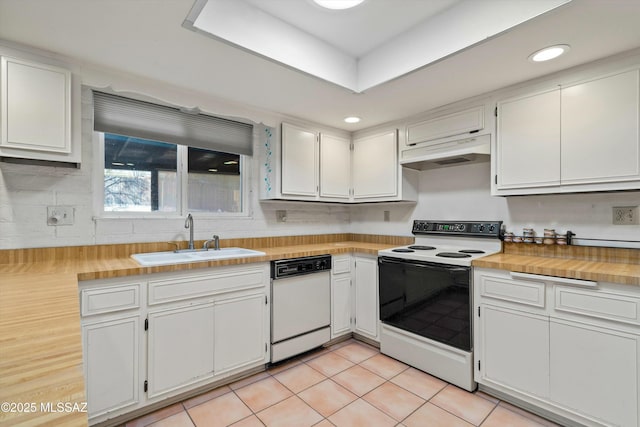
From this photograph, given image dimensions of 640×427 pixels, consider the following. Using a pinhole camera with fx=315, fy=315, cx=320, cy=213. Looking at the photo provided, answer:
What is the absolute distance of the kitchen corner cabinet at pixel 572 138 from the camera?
6.03ft

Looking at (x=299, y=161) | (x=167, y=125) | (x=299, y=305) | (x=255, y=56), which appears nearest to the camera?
(x=255, y=56)

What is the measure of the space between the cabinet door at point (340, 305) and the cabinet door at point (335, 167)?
2.90 feet

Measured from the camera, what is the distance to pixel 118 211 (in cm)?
229

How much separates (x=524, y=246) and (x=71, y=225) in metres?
3.17

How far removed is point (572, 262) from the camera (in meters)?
2.00

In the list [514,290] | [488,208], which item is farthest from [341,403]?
[488,208]

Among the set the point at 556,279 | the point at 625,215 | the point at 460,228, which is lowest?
the point at 556,279

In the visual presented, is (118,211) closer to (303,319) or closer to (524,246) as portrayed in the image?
(303,319)

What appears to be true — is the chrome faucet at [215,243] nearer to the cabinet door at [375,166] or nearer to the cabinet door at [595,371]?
the cabinet door at [375,166]

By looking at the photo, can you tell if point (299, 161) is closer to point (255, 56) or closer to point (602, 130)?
point (255, 56)

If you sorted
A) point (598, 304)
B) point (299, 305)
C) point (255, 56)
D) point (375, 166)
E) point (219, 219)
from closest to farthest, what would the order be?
point (598, 304)
point (255, 56)
point (299, 305)
point (219, 219)
point (375, 166)

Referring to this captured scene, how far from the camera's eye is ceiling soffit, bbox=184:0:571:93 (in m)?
1.61

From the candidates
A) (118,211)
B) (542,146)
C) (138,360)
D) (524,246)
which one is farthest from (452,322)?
(118,211)

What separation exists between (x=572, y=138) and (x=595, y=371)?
1373 millimetres
